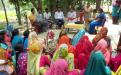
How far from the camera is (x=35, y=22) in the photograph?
17.5 metres

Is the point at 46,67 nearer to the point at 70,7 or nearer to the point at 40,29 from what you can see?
the point at 40,29

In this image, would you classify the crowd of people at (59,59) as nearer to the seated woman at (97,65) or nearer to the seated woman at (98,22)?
the seated woman at (97,65)

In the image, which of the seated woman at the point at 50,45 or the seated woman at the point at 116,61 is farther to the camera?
the seated woman at the point at 50,45

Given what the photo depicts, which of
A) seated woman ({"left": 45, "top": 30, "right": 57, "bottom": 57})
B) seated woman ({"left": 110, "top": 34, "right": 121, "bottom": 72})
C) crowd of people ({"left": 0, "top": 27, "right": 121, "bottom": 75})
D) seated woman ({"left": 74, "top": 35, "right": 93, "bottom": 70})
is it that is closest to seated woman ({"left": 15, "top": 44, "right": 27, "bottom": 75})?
crowd of people ({"left": 0, "top": 27, "right": 121, "bottom": 75})

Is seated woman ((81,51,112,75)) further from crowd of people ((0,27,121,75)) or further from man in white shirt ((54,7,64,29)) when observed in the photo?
man in white shirt ((54,7,64,29))

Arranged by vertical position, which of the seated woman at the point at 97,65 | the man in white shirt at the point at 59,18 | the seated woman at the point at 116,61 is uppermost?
the seated woman at the point at 97,65

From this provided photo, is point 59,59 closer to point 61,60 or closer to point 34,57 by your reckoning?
point 61,60

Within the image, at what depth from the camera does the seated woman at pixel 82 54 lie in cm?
795

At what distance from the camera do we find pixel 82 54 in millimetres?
7988

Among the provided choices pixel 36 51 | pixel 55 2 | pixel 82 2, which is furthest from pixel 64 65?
pixel 82 2

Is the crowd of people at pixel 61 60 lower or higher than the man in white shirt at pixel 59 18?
higher

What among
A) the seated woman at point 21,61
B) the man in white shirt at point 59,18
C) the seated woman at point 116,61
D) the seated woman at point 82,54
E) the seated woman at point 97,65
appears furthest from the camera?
the man in white shirt at point 59,18

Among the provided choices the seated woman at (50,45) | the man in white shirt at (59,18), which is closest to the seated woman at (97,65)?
the seated woman at (50,45)

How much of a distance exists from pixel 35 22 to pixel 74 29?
6.32ft
